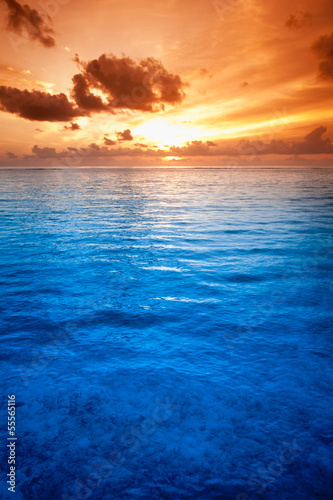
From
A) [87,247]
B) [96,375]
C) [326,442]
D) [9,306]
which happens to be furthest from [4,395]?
[87,247]

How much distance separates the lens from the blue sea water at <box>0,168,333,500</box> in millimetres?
3562

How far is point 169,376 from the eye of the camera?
5359 millimetres

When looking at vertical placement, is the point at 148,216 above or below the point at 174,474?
above

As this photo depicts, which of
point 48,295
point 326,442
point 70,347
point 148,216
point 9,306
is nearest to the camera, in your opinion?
point 326,442

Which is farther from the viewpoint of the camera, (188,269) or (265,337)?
(188,269)

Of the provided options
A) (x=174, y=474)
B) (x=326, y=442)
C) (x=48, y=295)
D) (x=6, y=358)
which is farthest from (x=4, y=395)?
(x=326, y=442)

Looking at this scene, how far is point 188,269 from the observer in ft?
36.2

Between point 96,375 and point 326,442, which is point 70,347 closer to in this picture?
point 96,375

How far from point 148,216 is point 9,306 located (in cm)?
1693

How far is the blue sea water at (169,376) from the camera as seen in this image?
3562 millimetres

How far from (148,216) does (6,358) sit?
62.7ft

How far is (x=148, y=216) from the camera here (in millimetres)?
24109

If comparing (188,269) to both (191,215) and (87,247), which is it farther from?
(191,215)

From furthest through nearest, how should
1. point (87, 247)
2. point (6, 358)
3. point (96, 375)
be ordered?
point (87, 247)
point (6, 358)
point (96, 375)
